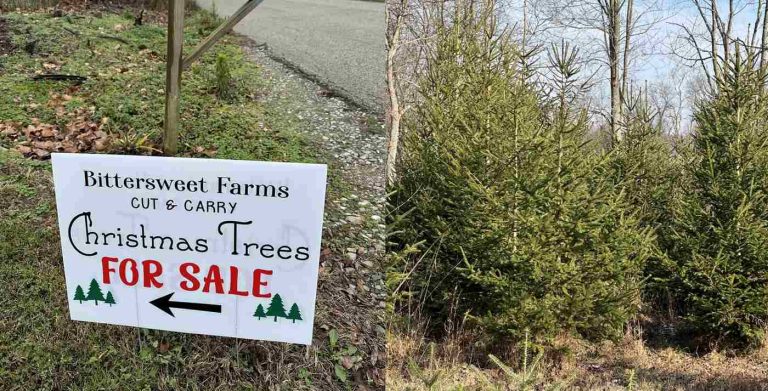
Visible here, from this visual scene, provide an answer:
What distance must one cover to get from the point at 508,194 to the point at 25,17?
5098mm

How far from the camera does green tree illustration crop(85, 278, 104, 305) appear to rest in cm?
262

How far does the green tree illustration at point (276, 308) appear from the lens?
2.54 metres

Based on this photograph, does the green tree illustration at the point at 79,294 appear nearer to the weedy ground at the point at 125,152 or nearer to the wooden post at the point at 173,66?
the weedy ground at the point at 125,152

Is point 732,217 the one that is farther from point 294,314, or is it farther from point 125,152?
point 125,152

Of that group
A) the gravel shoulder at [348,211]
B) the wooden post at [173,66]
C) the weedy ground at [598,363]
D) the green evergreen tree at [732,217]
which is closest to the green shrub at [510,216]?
the weedy ground at [598,363]

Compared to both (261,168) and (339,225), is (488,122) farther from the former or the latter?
(261,168)

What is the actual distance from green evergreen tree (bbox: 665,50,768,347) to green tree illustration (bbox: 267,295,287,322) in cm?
630

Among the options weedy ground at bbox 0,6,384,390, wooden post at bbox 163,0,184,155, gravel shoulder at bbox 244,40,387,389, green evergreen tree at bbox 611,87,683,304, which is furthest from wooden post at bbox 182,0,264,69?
green evergreen tree at bbox 611,87,683,304

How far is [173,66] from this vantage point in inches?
114

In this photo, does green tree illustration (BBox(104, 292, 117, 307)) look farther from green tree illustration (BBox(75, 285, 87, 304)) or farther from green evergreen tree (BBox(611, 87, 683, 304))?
green evergreen tree (BBox(611, 87, 683, 304))

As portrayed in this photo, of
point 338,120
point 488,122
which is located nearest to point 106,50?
point 338,120

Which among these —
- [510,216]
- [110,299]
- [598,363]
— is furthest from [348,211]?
[598,363]

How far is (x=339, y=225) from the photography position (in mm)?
3838

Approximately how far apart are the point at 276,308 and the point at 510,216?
349cm
